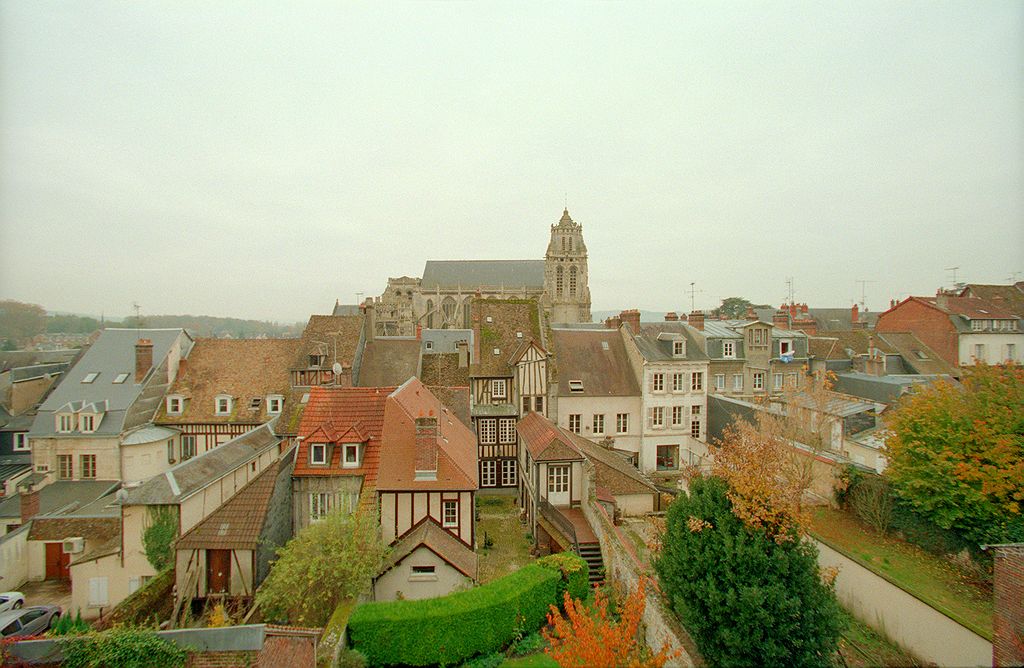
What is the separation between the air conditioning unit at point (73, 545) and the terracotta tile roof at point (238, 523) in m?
6.24

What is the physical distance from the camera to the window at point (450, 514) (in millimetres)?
14672

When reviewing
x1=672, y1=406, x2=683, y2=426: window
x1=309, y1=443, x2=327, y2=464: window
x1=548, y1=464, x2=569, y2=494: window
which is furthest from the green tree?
x1=672, y1=406, x2=683, y2=426: window

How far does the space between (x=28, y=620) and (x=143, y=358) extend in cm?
1284

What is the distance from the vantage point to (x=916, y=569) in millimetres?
11758

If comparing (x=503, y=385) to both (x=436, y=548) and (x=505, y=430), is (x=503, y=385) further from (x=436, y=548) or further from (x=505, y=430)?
(x=436, y=548)

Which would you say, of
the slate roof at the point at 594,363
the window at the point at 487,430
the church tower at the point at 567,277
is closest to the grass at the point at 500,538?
the window at the point at 487,430

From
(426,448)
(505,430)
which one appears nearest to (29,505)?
(426,448)

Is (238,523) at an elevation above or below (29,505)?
above

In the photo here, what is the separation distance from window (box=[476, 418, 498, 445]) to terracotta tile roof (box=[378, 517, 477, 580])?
763 cm

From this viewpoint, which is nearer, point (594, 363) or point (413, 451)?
point (413, 451)

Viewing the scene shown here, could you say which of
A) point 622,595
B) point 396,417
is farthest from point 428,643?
point 396,417

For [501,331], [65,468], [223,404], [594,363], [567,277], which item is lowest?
[65,468]

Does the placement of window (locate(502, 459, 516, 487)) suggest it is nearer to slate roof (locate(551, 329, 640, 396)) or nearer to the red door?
slate roof (locate(551, 329, 640, 396))

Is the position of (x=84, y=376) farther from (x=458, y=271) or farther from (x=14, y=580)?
(x=458, y=271)
